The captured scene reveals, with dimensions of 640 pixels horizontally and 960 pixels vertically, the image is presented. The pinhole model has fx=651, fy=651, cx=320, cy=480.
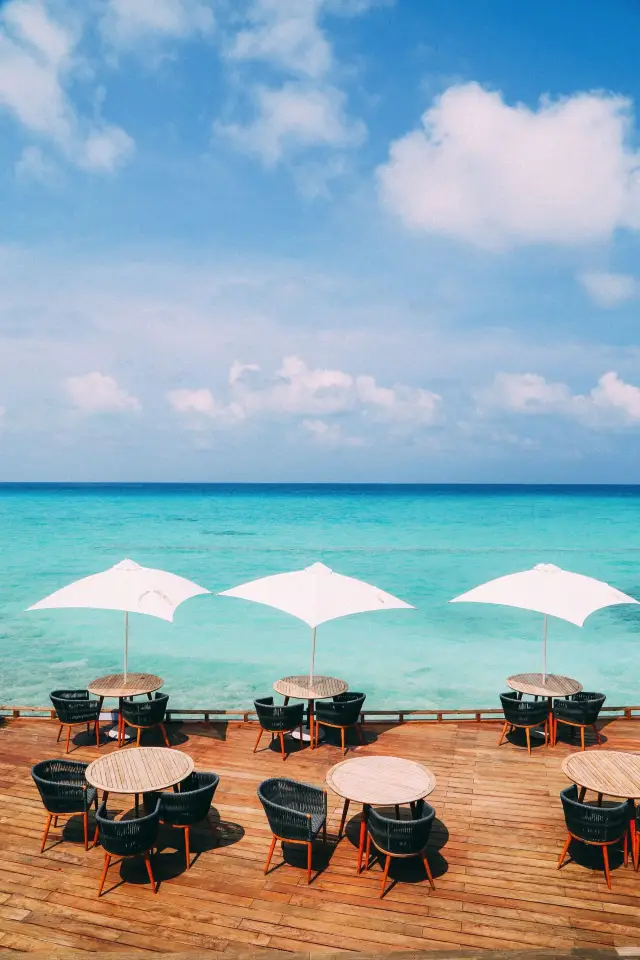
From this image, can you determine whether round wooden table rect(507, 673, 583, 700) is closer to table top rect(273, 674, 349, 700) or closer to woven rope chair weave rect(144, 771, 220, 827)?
table top rect(273, 674, 349, 700)

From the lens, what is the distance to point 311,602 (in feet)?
31.3

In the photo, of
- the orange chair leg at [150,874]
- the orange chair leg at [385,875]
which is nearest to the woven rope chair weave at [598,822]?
the orange chair leg at [385,875]

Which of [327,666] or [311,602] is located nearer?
[311,602]

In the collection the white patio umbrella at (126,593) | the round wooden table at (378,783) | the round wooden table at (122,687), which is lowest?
the round wooden table at (122,687)

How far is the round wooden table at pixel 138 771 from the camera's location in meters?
6.82

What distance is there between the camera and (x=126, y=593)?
955cm

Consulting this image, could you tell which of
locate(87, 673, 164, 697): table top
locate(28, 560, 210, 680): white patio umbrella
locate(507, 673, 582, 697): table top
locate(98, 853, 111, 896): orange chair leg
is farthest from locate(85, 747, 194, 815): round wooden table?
locate(507, 673, 582, 697): table top

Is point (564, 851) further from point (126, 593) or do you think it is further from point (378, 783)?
point (126, 593)

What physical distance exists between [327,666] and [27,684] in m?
8.52

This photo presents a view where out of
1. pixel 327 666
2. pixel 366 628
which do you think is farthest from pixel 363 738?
pixel 366 628

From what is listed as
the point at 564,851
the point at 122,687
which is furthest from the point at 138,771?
the point at 564,851

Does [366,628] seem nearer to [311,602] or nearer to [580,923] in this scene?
[311,602]

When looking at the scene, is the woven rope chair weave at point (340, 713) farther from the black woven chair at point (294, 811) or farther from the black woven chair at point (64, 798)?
the black woven chair at point (64, 798)

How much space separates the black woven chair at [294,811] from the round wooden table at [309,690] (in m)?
2.55
